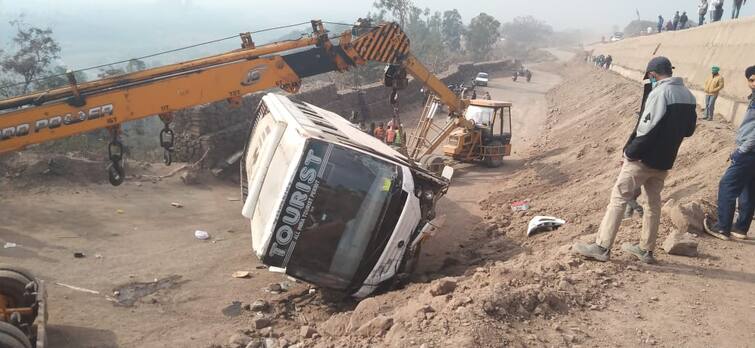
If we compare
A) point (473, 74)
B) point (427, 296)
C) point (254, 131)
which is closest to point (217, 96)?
point (254, 131)

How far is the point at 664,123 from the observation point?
197 inches

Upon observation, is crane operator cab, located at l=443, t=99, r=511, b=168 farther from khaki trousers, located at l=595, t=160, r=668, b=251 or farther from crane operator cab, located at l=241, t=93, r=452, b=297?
khaki trousers, located at l=595, t=160, r=668, b=251

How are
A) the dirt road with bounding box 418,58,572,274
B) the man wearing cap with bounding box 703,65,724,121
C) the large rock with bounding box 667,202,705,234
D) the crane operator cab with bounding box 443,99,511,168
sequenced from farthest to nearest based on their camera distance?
the crane operator cab with bounding box 443,99,511,168 → the man wearing cap with bounding box 703,65,724,121 → the dirt road with bounding box 418,58,572,274 → the large rock with bounding box 667,202,705,234

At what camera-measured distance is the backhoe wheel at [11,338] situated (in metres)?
4.29

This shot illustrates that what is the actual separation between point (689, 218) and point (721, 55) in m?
11.2

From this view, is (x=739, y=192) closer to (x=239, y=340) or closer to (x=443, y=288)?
(x=443, y=288)

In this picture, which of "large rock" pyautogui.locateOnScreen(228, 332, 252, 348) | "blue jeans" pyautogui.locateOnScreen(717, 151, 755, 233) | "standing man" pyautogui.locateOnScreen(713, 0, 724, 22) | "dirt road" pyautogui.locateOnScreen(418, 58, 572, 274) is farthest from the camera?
"standing man" pyautogui.locateOnScreen(713, 0, 724, 22)

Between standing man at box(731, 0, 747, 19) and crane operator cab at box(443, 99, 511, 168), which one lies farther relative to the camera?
standing man at box(731, 0, 747, 19)

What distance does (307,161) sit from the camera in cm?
571

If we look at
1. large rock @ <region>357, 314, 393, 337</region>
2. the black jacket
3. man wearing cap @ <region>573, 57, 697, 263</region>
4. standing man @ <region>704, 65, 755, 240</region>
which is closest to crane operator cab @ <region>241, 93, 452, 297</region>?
large rock @ <region>357, 314, 393, 337</region>

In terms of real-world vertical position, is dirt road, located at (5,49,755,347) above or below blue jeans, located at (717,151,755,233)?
below

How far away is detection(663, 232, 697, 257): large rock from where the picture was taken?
560cm

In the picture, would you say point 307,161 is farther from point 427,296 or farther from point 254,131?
point 254,131

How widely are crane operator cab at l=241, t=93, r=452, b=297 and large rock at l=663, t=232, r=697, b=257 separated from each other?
8.65 feet
